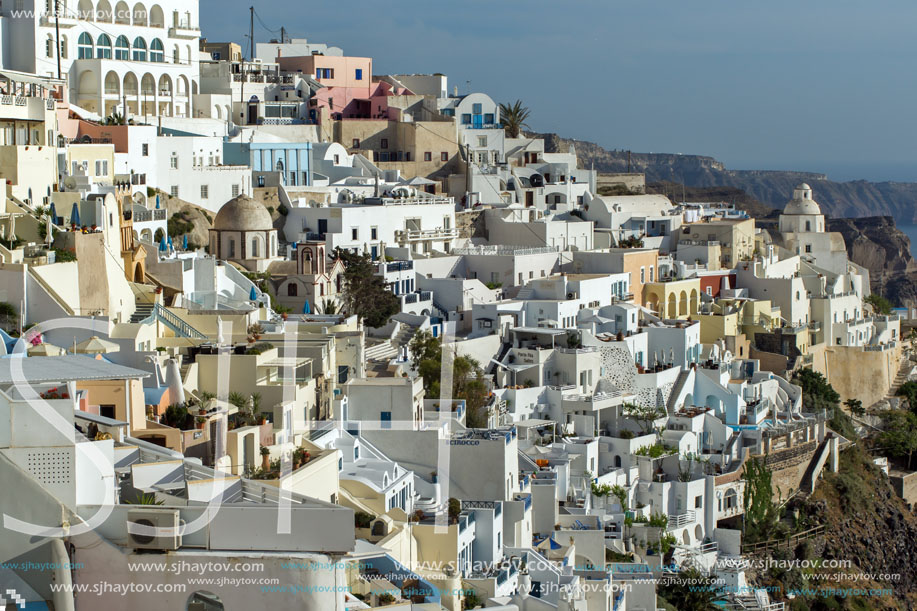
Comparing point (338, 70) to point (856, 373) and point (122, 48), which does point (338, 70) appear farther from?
point (856, 373)

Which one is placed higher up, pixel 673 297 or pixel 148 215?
pixel 148 215

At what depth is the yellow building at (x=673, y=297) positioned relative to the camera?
34.0 m

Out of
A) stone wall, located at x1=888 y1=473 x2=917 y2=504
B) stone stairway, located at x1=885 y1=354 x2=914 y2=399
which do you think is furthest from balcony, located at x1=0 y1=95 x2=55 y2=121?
stone stairway, located at x1=885 y1=354 x2=914 y2=399

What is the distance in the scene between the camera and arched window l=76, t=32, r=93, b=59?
109 ft

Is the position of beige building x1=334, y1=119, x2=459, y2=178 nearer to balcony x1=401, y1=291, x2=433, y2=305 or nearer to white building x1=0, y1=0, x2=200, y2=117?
white building x1=0, y1=0, x2=200, y2=117

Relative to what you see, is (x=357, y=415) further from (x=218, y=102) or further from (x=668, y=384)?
(x=218, y=102)

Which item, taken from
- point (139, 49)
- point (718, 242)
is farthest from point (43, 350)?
point (718, 242)

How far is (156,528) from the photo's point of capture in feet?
31.2

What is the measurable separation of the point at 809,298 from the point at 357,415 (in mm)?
22654

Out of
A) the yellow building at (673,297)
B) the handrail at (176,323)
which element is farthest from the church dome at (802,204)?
the handrail at (176,323)

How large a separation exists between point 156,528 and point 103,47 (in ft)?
85.8

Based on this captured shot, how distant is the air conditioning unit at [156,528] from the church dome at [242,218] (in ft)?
58.9

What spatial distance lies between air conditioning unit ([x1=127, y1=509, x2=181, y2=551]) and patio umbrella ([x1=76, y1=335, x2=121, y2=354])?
20.5 ft

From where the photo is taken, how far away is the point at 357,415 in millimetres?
19312
